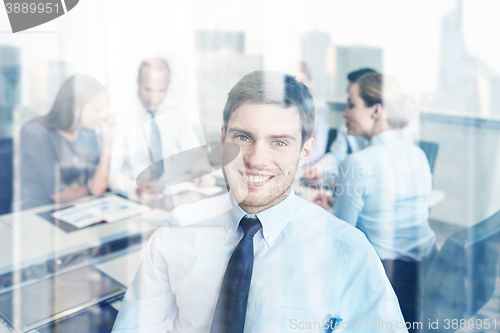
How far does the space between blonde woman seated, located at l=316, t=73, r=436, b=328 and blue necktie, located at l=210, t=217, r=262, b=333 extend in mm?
214

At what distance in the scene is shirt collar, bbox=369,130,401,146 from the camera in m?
1.07

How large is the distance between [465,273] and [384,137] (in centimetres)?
50

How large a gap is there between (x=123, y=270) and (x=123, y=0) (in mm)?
801

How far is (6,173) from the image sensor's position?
1.67m

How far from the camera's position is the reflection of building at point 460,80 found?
1.17m

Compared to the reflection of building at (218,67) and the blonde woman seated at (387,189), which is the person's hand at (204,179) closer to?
the reflection of building at (218,67)

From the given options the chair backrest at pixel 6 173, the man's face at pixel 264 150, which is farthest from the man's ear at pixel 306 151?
the chair backrest at pixel 6 173

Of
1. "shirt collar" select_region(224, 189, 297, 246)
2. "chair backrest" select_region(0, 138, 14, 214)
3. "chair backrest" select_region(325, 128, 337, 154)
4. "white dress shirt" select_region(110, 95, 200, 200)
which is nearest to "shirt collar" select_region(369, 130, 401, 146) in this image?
"chair backrest" select_region(325, 128, 337, 154)

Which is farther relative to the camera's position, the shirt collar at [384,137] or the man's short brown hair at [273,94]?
the shirt collar at [384,137]

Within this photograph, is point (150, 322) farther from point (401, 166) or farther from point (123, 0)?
point (123, 0)

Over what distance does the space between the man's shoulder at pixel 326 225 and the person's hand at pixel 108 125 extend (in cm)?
87

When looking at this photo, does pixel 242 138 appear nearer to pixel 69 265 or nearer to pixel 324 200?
pixel 324 200

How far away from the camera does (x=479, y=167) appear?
1.90m

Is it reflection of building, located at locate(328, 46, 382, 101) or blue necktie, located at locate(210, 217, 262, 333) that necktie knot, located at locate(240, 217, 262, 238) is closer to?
blue necktie, located at locate(210, 217, 262, 333)
